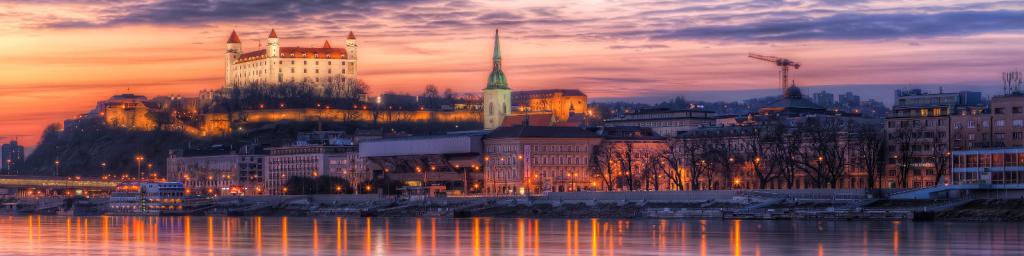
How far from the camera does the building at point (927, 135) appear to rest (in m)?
134

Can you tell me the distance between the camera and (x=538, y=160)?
16550 cm

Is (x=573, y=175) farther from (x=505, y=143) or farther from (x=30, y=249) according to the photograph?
(x=30, y=249)

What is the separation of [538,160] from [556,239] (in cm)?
8846

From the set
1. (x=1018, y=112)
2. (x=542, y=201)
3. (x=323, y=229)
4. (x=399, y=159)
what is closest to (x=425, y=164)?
(x=399, y=159)

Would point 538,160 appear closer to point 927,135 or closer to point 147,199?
point 147,199

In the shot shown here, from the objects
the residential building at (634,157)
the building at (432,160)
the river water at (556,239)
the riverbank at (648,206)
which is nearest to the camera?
the river water at (556,239)

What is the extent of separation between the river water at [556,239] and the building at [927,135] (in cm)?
3938

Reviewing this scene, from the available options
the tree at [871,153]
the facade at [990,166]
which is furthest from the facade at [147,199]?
the facade at [990,166]

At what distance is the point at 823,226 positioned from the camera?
88938 mm

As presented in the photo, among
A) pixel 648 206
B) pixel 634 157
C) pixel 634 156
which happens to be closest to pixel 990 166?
pixel 648 206

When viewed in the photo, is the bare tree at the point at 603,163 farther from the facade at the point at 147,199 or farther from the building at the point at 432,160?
the facade at the point at 147,199

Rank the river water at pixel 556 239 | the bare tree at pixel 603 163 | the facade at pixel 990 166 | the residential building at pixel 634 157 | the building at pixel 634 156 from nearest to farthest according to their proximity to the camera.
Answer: the river water at pixel 556 239, the facade at pixel 990 166, the residential building at pixel 634 157, the building at pixel 634 156, the bare tree at pixel 603 163

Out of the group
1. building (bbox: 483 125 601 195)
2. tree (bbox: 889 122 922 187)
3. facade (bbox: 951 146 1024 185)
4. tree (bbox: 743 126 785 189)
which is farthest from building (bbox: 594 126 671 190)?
facade (bbox: 951 146 1024 185)

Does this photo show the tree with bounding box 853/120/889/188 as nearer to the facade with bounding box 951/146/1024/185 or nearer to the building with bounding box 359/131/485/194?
the facade with bounding box 951/146/1024/185
